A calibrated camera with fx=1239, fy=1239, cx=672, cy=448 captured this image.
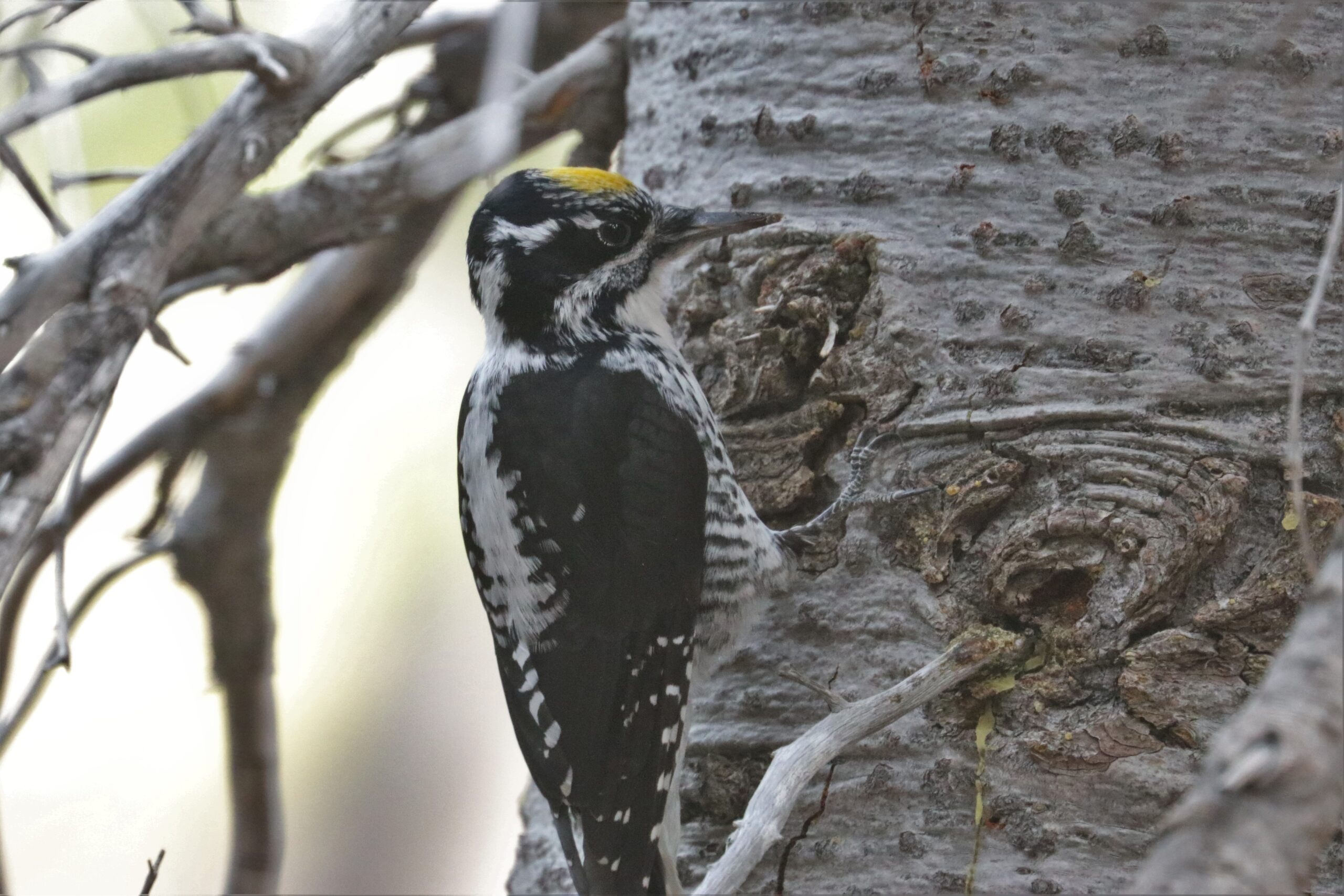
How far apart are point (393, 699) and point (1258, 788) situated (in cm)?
441

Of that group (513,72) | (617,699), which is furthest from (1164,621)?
(513,72)

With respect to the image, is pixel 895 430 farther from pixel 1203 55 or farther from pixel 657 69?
pixel 657 69

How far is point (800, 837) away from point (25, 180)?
5.01 ft

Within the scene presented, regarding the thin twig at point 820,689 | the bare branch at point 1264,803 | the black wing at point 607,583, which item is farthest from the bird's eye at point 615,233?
the bare branch at point 1264,803

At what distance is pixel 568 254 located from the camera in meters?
2.45

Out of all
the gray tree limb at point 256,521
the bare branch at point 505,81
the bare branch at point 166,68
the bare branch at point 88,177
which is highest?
the bare branch at point 166,68

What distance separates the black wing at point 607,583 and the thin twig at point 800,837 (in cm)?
23

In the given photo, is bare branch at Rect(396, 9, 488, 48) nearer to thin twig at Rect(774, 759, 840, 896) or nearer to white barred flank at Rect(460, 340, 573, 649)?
white barred flank at Rect(460, 340, 573, 649)

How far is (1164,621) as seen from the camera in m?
1.81

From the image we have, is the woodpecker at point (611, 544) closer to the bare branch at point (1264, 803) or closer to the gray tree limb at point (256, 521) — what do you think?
the gray tree limb at point (256, 521)

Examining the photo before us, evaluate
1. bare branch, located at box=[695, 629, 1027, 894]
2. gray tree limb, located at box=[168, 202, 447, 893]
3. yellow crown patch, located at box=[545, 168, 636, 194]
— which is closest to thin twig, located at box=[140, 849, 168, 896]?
bare branch, located at box=[695, 629, 1027, 894]

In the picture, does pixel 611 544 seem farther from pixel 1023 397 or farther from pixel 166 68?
pixel 166 68

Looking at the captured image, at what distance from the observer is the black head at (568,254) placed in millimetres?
2338

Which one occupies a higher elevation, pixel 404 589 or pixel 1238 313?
pixel 1238 313
